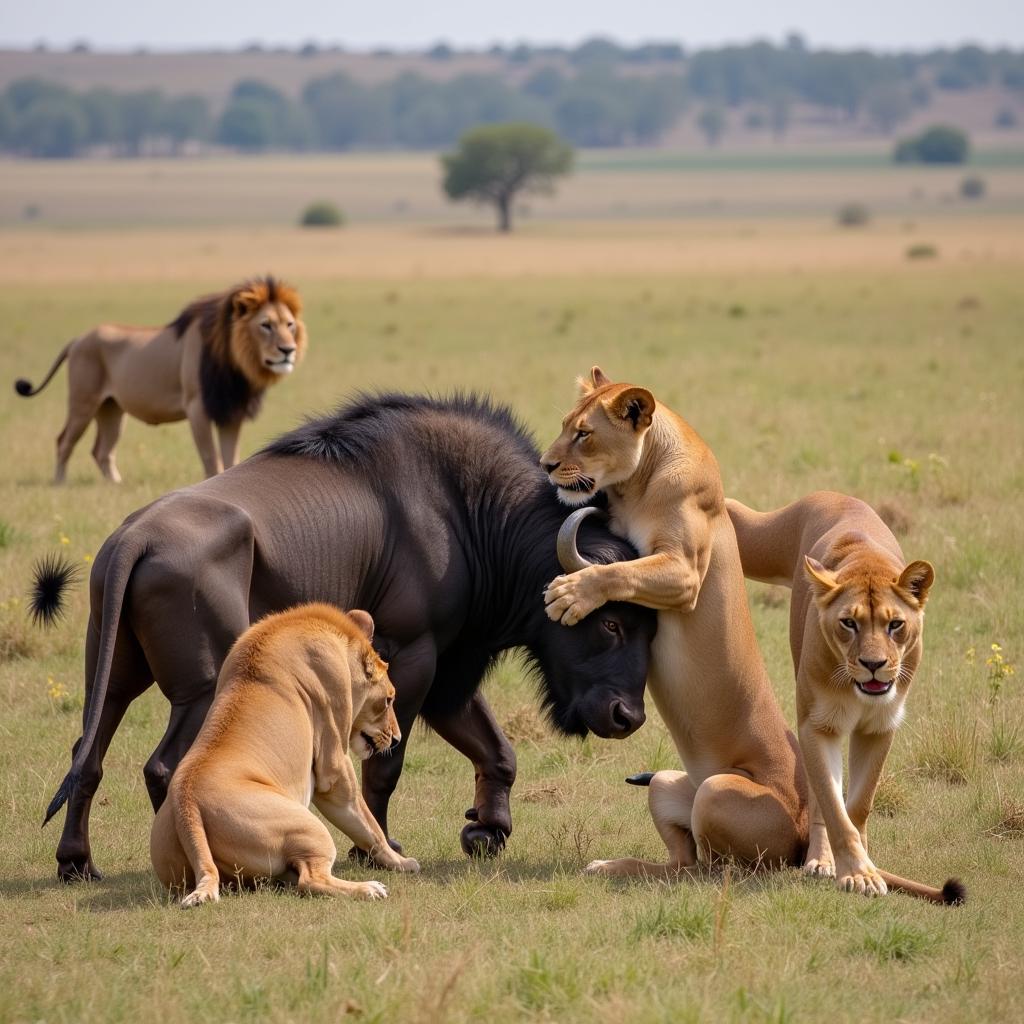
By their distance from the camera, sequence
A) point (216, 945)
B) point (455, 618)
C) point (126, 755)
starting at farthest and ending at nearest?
point (126, 755) < point (455, 618) < point (216, 945)

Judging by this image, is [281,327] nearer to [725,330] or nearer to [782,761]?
[782,761]

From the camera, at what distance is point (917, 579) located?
5516 millimetres

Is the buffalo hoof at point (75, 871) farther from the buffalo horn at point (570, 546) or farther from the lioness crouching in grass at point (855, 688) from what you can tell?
the lioness crouching in grass at point (855, 688)

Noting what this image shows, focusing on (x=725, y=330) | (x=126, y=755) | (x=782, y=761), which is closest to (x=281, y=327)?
(x=126, y=755)

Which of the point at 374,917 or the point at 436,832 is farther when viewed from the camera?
the point at 436,832

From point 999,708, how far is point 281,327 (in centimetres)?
727

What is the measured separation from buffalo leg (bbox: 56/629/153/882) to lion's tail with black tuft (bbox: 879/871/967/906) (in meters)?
2.73

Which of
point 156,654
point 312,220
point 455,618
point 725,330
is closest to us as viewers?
point 156,654

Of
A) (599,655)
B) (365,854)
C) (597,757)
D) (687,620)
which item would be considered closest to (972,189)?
(597,757)

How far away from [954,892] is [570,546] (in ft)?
6.07

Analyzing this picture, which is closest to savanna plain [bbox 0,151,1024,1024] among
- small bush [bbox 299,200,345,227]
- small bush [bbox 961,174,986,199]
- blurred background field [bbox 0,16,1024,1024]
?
blurred background field [bbox 0,16,1024,1024]

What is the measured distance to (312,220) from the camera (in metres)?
83.8

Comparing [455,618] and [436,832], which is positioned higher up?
[455,618]

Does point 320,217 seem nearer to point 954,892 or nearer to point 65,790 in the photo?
point 65,790
